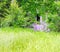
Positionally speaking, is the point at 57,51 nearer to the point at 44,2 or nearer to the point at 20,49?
the point at 20,49

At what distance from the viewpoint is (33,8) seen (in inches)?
162

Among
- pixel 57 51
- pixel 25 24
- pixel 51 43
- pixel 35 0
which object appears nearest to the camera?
pixel 57 51

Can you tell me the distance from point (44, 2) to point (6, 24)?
9.18m

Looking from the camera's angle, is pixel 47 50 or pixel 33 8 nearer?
pixel 47 50

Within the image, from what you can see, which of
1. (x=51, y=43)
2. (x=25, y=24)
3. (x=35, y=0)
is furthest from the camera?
(x=25, y=24)

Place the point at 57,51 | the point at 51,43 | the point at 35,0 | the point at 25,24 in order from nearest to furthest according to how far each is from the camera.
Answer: the point at 57,51 → the point at 51,43 → the point at 35,0 → the point at 25,24

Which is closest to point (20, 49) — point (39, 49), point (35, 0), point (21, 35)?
point (39, 49)

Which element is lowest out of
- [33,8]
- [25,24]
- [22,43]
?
[25,24]

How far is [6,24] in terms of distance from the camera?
13094mm

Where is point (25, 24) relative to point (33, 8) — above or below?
below

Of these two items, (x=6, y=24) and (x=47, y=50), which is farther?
(x=6, y=24)

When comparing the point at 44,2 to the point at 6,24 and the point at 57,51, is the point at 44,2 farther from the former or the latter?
the point at 6,24

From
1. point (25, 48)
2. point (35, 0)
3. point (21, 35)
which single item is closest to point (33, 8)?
point (35, 0)

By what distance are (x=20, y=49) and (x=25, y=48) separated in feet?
0.30
